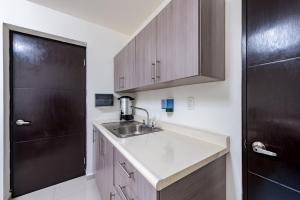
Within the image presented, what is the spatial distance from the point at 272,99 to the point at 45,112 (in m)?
2.39

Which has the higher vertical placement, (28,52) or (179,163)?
(28,52)

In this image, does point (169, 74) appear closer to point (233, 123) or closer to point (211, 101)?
point (211, 101)

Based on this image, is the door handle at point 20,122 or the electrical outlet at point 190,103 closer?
the electrical outlet at point 190,103

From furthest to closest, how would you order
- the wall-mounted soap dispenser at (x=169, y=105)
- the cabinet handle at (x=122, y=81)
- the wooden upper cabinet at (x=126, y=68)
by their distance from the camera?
the cabinet handle at (x=122, y=81)
the wooden upper cabinet at (x=126, y=68)
the wall-mounted soap dispenser at (x=169, y=105)

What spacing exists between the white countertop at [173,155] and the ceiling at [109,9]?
1604 mm

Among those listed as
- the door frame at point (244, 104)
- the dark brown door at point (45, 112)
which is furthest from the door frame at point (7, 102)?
the door frame at point (244, 104)

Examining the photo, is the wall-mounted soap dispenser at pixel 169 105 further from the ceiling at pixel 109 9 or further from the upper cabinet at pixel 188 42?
the ceiling at pixel 109 9

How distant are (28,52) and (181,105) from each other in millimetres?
2034

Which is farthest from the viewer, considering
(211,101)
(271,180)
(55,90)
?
(55,90)

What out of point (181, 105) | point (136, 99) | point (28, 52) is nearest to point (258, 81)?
point (181, 105)

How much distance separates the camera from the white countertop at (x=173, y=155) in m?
0.63

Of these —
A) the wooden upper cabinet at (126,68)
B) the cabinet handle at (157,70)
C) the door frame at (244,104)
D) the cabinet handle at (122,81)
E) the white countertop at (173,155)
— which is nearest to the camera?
the white countertop at (173,155)

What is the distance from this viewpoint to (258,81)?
2.78ft

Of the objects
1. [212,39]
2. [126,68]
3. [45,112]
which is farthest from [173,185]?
[45,112]
